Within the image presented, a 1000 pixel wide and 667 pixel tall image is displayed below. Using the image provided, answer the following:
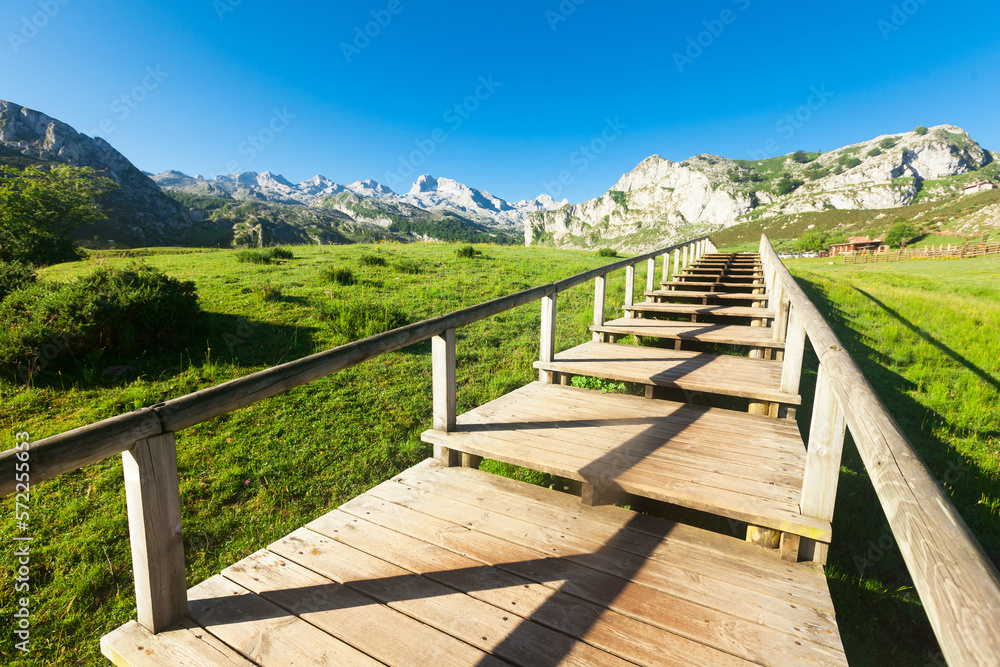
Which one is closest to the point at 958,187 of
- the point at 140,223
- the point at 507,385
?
the point at 507,385

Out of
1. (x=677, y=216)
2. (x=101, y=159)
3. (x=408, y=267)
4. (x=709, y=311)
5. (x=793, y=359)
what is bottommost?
(x=793, y=359)

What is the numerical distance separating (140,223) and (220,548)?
434 ft

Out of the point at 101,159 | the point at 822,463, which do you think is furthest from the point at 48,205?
the point at 101,159

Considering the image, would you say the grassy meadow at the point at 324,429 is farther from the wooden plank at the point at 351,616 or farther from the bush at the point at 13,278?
the bush at the point at 13,278

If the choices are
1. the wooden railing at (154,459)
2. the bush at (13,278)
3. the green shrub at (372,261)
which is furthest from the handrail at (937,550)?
the green shrub at (372,261)

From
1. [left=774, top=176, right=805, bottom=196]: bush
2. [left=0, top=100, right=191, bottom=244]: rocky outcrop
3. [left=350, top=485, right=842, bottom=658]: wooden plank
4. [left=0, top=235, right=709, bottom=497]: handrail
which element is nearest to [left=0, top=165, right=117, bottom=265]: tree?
[left=0, top=235, right=709, bottom=497]: handrail

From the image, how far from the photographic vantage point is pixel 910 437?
5008 mm

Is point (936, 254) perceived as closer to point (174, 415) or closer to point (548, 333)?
point (548, 333)

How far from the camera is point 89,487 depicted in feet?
11.8

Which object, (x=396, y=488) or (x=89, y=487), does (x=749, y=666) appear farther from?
(x=89, y=487)

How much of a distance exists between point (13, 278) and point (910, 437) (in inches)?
503

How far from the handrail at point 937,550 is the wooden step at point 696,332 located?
13.1 ft

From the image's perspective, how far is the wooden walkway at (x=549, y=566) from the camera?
166 centimetres

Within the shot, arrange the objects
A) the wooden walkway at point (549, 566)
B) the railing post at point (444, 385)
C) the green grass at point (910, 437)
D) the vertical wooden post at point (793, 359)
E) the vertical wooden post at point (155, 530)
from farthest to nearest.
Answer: the vertical wooden post at point (793, 359) → the railing post at point (444, 385) → the green grass at point (910, 437) → the wooden walkway at point (549, 566) → the vertical wooden post at point (155, 530)
